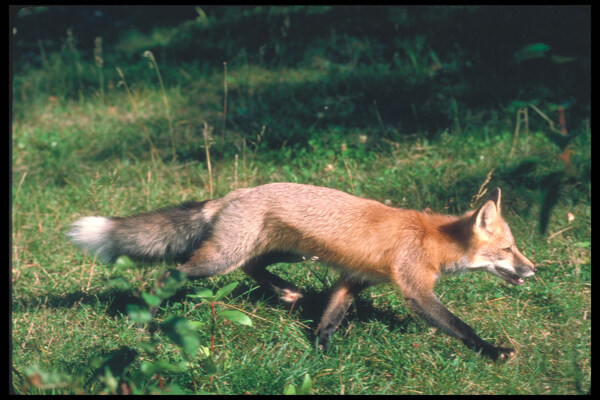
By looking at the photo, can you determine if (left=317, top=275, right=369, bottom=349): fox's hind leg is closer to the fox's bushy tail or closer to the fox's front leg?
the fox's front leg

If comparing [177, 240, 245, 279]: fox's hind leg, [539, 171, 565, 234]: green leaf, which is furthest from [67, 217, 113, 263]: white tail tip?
[539, 171, 565, 234]: green leaf

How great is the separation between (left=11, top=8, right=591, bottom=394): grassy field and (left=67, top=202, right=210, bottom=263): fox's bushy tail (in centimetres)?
22

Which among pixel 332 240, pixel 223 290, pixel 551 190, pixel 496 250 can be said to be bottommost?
pixel 496 250

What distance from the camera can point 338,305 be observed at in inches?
153

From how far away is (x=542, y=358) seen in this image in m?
3.49

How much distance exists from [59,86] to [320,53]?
3774mm

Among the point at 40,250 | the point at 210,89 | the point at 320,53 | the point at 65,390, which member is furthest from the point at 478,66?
the point at 65,390

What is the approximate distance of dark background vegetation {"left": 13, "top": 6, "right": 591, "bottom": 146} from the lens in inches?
261

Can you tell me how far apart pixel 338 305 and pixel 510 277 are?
1.25 metres

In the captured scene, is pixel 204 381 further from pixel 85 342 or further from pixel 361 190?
pixel 361 190

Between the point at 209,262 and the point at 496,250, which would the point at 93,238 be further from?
the point at 496,250

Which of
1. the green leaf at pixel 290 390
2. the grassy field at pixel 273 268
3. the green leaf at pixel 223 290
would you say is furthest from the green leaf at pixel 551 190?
the green leaf at pixel 290 390

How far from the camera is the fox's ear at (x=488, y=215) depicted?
3.70 m

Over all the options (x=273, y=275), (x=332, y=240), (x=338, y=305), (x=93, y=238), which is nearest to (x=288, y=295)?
(x=273, y=275)
